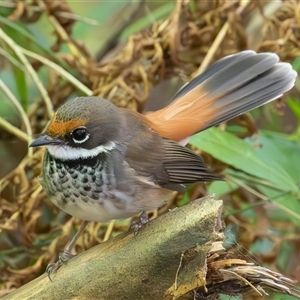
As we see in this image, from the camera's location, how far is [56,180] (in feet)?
4.19

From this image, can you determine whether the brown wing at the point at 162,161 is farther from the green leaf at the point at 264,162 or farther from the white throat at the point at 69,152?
the green leaf at the point at 264,162

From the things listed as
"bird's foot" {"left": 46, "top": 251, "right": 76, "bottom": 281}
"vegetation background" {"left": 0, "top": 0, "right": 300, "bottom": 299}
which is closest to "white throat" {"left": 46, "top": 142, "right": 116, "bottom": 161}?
"bird's foot" {"left": 46, "top": 251, "right": 76, "bottom": 281}

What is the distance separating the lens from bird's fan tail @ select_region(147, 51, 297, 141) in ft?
5.06

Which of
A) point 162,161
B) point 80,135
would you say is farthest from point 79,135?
point 162,161

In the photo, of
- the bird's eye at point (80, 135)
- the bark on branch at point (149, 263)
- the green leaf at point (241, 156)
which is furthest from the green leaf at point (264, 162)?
the bark on branch at point (149, 263)

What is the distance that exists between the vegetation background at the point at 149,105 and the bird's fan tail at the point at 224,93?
0.55 feet

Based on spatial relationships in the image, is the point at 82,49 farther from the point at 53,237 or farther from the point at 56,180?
the point at 56,180

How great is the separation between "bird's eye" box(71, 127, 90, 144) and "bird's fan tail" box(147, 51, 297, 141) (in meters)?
0.27

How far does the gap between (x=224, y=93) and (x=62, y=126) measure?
0.58 meters

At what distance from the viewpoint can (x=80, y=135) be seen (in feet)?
4.20

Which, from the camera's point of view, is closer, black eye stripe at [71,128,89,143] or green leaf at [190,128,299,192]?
black eye stripe at [71,128,89,143]

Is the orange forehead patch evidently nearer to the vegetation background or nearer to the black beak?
the black beak

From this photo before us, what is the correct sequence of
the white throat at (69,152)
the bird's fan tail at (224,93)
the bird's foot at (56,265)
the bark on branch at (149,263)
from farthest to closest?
the bird's fan tail at (224,93)
the white throat at (69,152)
the bird's foot at (56,265)
the bark on branch at (149,263)

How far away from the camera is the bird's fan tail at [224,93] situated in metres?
1.54
